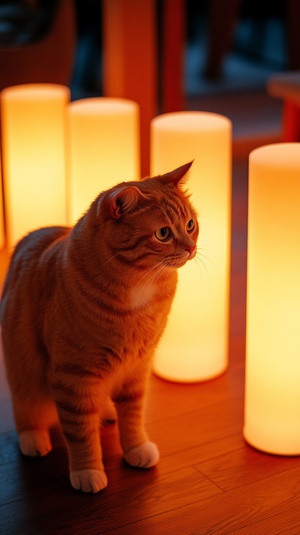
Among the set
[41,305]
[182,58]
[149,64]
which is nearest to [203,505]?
[41,305]

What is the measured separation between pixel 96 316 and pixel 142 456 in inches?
14.5

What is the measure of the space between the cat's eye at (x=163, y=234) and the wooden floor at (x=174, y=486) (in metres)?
0.54

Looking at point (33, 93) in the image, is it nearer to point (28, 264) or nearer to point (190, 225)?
point (28, 264)

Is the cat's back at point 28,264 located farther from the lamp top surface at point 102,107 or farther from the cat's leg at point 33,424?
the lamp top surface at point 102,107

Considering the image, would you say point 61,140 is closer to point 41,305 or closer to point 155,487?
point 41,305

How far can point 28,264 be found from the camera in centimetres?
182

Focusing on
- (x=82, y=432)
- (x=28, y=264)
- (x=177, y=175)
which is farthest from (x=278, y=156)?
(x=82, y=432)

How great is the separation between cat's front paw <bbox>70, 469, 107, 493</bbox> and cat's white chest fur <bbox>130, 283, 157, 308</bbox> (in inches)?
14.4

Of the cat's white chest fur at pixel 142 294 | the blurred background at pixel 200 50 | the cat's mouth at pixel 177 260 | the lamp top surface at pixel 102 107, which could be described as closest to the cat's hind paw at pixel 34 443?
the cat's white chest fur at pixel 142 294

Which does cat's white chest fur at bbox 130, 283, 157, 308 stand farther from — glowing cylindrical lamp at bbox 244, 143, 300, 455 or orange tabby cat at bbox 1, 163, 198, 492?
glowing cylindrical lamp at bbox 244, 143, 300, 455

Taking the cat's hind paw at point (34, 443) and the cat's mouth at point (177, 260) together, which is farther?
the cat's hind paw at point (34, 443)

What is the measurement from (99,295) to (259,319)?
372 mm

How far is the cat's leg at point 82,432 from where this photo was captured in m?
1.67

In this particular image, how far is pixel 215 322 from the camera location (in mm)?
2148
